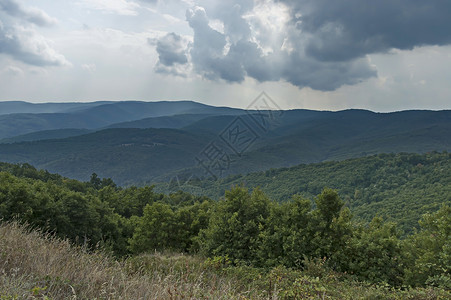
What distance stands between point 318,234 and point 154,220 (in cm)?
1556

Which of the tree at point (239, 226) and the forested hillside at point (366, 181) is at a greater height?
the tree at point (239, 226)

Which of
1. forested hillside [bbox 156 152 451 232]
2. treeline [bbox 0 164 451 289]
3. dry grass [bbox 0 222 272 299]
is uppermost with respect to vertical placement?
dry grass [bbox 0 222 272 299]

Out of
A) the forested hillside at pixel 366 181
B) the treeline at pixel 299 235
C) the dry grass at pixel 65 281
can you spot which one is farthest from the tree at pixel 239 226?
the forested hillside at pixel 366 181

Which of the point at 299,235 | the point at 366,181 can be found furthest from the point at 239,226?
the point at 366,181

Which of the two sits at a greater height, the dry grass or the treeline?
the dry grass

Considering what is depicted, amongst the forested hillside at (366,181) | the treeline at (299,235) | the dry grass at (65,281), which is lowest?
the forested hillside at (366,181)

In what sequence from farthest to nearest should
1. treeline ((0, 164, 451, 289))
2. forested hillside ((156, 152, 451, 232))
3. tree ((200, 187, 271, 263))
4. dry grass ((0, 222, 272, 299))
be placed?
forested hillside ((156, 152, 451, 232)), tree ((200, 187, 271, 263)), treeline ((0, 164, 451, 289)), dry grass ((0, 222, 272, 299))

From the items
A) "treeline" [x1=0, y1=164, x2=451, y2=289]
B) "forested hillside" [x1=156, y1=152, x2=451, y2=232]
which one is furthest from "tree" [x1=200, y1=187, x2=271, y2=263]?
"forested hillside" [x1=156, y1=152, x2=451, y2=232]

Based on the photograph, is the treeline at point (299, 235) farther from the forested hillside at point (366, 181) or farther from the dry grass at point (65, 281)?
the forested hillside at point (366, 181)

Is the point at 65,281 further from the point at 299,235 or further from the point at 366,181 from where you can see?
the point at 366,181

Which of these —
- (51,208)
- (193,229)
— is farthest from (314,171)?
(51,208)

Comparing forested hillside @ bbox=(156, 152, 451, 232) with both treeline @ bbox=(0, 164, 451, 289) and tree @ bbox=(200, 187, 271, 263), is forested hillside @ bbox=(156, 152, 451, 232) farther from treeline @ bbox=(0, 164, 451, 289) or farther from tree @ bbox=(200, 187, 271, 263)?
tree @ bbox=(200, 187, 271, 263)

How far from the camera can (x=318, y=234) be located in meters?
16.7

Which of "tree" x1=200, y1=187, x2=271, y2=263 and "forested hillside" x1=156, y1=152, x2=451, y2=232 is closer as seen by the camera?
"tree" x1=200, y1=187, x2=271, y2=263
